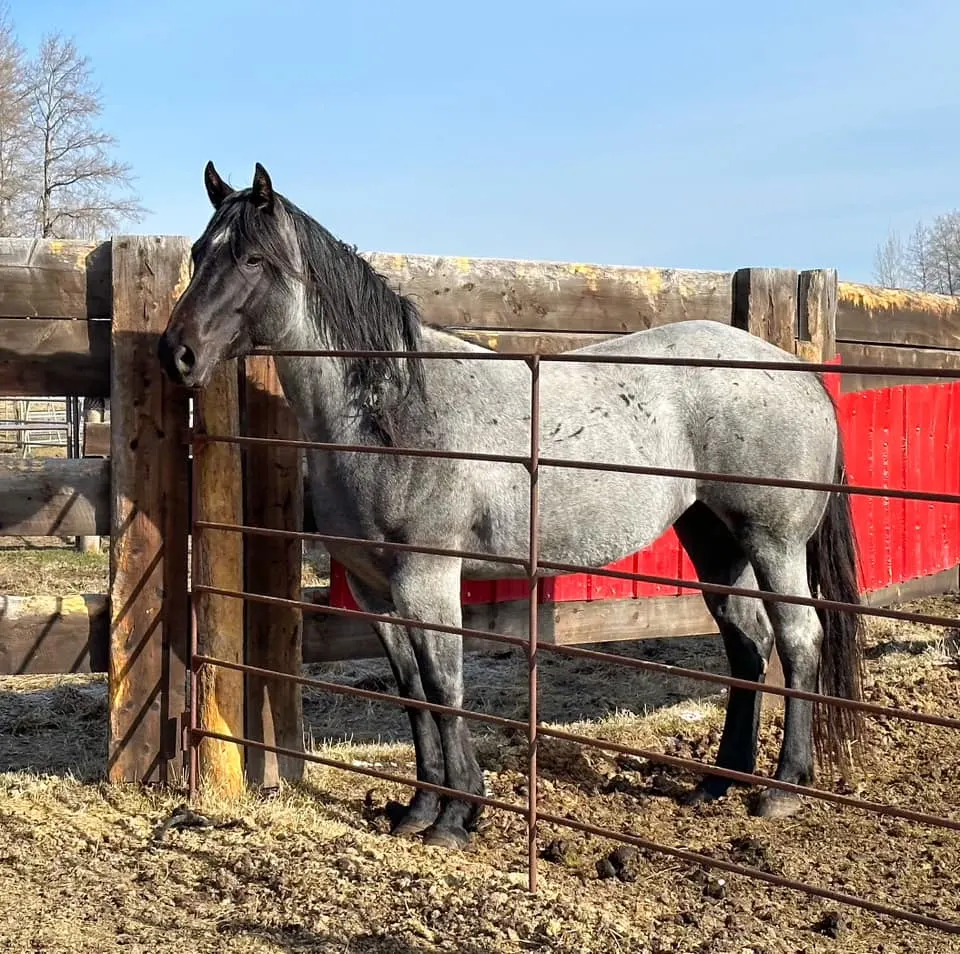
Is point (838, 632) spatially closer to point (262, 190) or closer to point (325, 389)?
point (325, 389)

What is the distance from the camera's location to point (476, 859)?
12.1ft

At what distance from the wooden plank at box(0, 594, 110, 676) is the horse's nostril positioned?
1244 millimetres

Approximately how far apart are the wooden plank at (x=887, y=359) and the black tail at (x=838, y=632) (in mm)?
1500

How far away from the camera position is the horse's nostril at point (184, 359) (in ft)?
11.8

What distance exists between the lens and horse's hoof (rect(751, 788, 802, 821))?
163 inches

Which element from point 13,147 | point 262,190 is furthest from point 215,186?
point 13,147

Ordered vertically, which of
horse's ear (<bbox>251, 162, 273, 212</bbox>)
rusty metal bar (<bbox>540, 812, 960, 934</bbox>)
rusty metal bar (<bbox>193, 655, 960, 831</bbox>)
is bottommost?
rusty metal bar (<bbox>540, 812, 960, 934</bbox>)

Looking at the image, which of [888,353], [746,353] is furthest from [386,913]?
[888,353]

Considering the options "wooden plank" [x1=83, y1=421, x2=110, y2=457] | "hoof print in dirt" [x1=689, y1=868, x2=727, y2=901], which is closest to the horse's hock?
"hoof print in dirt" [x1=689, y1=868, x2=727, y2=901]

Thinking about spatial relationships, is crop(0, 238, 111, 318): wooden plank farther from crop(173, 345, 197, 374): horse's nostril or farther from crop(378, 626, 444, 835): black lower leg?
crop(378, 626, 444, 835): black lower leg

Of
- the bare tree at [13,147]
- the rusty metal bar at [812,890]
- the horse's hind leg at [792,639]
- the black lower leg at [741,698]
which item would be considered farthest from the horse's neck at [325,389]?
the bare tree at [13,147]

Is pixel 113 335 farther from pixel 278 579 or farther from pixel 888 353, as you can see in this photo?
pixel 888 353

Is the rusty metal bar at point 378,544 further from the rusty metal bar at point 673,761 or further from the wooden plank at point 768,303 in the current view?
the wooden plank at point 768,303

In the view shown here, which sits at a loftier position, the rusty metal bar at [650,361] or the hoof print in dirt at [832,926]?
the rusty metal bar at [650,361]
